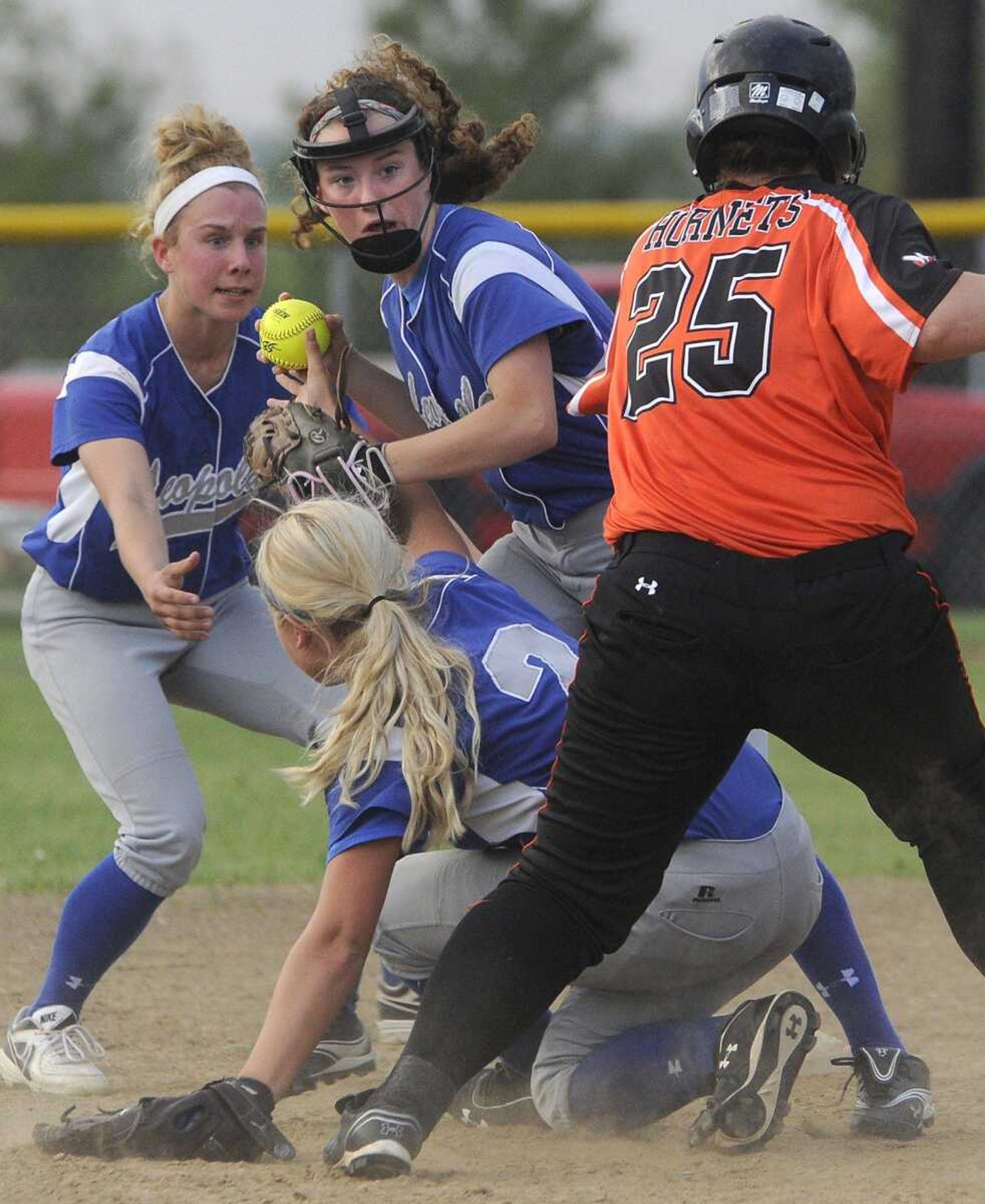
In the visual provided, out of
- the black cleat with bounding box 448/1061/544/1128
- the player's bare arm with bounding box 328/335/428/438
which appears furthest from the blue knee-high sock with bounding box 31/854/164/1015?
the player's bare arm with bounding box 328/335/428/438

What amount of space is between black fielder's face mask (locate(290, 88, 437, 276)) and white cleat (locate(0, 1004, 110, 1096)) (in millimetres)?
1644

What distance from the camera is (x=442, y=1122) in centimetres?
341

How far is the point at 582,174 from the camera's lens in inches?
1209

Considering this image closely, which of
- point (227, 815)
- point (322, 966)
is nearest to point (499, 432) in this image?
point (322, 966)

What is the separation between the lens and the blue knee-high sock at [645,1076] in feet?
10.1

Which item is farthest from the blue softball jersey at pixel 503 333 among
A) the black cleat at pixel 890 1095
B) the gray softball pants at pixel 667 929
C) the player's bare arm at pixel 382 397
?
the black cleat at pixel 890 1095

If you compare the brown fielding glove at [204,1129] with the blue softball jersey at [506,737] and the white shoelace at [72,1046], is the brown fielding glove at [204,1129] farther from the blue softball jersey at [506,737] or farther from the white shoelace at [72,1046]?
the white shoelace at [72,1046]

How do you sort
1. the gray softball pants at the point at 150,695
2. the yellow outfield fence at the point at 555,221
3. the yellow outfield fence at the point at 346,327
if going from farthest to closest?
the yellow outfield fence at the point at 346,327
the yellow outfield fence at the point at 555,221
the gray softball pants at the point at 150,695

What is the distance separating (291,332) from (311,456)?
404mm

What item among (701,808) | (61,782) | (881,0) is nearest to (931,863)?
(701,808)

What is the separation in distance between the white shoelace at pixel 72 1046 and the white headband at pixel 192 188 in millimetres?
1658

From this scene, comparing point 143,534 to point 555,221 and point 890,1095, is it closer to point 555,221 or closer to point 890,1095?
point 890,1095

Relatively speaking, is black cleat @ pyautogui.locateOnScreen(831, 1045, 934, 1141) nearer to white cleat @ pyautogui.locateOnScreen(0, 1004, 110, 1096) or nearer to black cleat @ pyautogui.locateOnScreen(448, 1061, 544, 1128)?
black cleat @ pyautogui.locateOnScreen(448, 1061, 544, 1128)

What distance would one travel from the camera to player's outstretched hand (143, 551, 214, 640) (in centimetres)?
340
